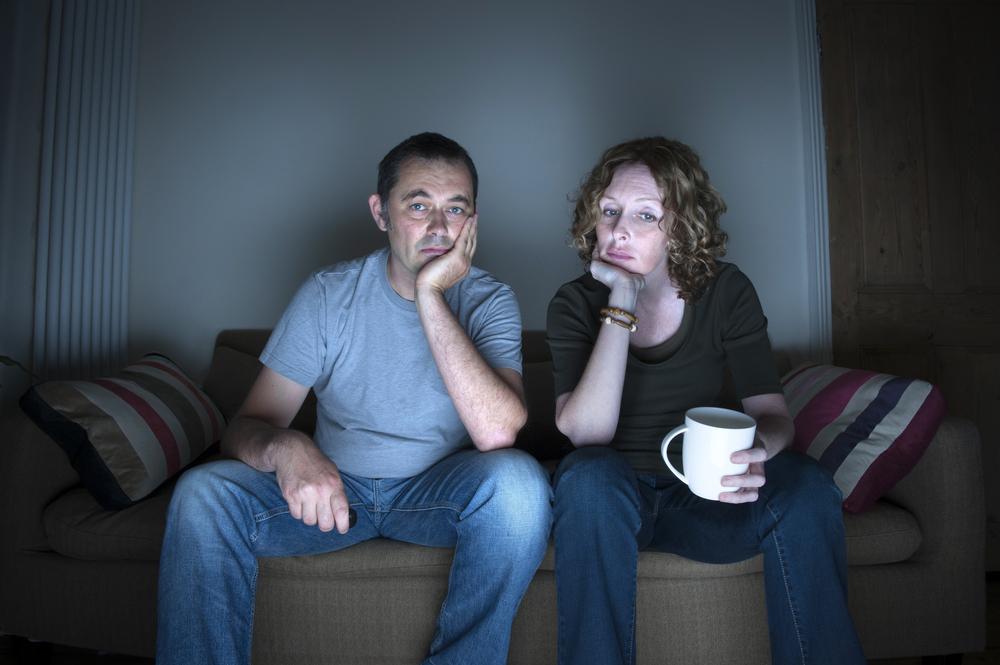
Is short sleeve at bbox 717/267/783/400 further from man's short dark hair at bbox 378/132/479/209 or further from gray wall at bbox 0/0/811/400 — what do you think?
gray wall at bbox 0/0/811/400

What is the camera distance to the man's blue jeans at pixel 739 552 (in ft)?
3.05

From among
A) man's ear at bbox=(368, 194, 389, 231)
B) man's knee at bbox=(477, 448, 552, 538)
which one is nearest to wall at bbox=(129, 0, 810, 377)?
man's ear at bbox=(368, 194, 389, 231)

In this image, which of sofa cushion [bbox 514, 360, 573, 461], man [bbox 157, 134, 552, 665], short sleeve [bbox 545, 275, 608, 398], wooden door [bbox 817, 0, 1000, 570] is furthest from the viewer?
wooden door [bbox 817, 0, 1000, 570]

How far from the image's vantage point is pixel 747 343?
124 centimetres

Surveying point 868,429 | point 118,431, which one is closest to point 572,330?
point 868,429

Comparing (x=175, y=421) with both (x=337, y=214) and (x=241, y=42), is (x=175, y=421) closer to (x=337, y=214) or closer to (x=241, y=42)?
(x=337, y=214)

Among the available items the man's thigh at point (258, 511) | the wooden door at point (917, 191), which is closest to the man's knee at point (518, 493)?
the man's thigh at point (258, 511)

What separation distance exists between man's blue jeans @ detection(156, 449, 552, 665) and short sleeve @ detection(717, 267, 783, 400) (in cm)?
49

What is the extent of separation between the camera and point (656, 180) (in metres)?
1.28

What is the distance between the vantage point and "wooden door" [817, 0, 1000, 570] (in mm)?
2146

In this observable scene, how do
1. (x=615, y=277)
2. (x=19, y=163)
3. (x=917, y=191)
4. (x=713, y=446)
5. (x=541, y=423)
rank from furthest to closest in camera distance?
(x=917, y=191)
(x=19, y=163)
(x=541, y=423)
(x=615, y=277)
(x=713, y=446)

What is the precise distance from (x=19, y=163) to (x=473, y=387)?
6.39ft

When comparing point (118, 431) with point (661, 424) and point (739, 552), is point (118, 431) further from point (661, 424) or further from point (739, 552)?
point (739, 552)

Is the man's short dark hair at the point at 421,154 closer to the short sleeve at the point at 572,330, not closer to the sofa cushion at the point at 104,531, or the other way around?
the short sleeve at the point at 572,330
